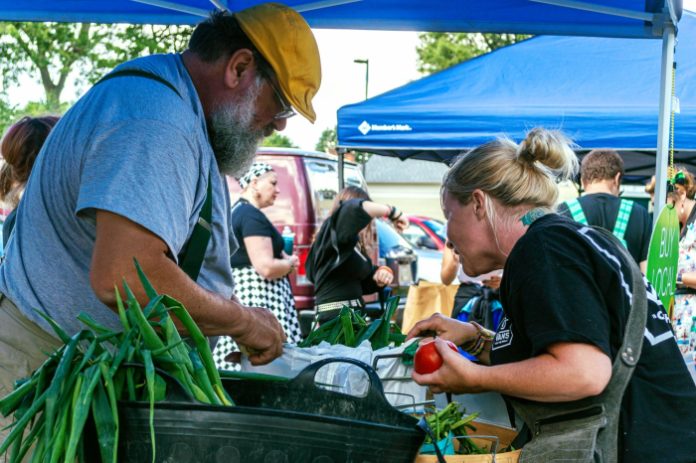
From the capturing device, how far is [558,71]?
22.6ft

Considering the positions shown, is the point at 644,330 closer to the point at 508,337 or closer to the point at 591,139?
the point at 508,337

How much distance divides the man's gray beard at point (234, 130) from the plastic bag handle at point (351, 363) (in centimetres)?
85

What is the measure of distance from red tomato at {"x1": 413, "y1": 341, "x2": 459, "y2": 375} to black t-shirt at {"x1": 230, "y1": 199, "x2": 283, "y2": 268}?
384 centimetres

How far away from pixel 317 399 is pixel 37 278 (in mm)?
837

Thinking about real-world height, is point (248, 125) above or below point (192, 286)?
above

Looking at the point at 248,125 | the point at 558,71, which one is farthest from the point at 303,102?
the point at 558,71

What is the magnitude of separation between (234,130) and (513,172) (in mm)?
782

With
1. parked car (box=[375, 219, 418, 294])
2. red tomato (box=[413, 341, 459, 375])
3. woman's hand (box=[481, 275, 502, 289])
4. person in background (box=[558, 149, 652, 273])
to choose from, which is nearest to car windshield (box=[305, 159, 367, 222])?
parked car (box=[375, 219, 418, 294])

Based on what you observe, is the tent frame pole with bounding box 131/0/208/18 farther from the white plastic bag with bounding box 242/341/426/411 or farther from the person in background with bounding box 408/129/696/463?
the person in background with bounding box 408/129/696/463

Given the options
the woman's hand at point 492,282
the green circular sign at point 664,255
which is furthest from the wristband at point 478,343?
the woman's hand at point 492,282

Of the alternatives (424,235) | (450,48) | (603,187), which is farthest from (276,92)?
(450,48)

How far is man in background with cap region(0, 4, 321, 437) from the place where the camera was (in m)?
2.00

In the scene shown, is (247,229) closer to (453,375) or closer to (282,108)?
(282,108)

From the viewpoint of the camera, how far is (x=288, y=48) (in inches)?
97.1
